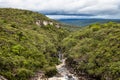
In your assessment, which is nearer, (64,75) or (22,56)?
(64,75)

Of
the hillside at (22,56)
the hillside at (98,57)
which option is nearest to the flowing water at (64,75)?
the hillside at (22,56)

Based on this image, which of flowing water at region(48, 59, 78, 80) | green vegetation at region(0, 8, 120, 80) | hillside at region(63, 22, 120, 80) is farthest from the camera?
flowing water at region(48, 59, 78, 80)

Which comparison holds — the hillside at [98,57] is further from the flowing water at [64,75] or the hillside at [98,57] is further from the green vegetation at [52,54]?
the flowing water at [64,75]

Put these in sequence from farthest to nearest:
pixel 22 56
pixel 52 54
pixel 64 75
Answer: pixel 52 54, pixel 22 56, pixel 64 75

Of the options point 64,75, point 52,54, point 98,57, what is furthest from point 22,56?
point 52,54

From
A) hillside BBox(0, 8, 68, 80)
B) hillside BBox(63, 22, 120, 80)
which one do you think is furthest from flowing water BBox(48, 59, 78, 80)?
hillside BBox(63, 22, 120, 80)

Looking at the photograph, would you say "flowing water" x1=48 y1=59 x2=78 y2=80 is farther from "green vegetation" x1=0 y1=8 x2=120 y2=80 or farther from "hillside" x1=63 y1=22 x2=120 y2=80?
"hillside" x1=63 y1=22 x2=120 y2=80

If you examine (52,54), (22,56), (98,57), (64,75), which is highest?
(22,56)

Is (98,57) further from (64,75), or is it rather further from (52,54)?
(52,54)

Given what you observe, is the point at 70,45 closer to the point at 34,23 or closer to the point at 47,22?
the point at 34,23

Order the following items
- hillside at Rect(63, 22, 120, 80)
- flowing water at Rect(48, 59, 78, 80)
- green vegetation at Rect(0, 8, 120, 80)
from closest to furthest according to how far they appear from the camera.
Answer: green vegetation at Rect(0, 8, 120, 80)
hillside at Rect(63, 22, 120, 80)
flowing water at Rect(48, 59, 78, 80)

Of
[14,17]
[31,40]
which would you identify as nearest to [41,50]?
[31,40]

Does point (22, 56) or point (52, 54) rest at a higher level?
point (22, 56)

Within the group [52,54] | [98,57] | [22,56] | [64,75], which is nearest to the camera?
[64,75]
